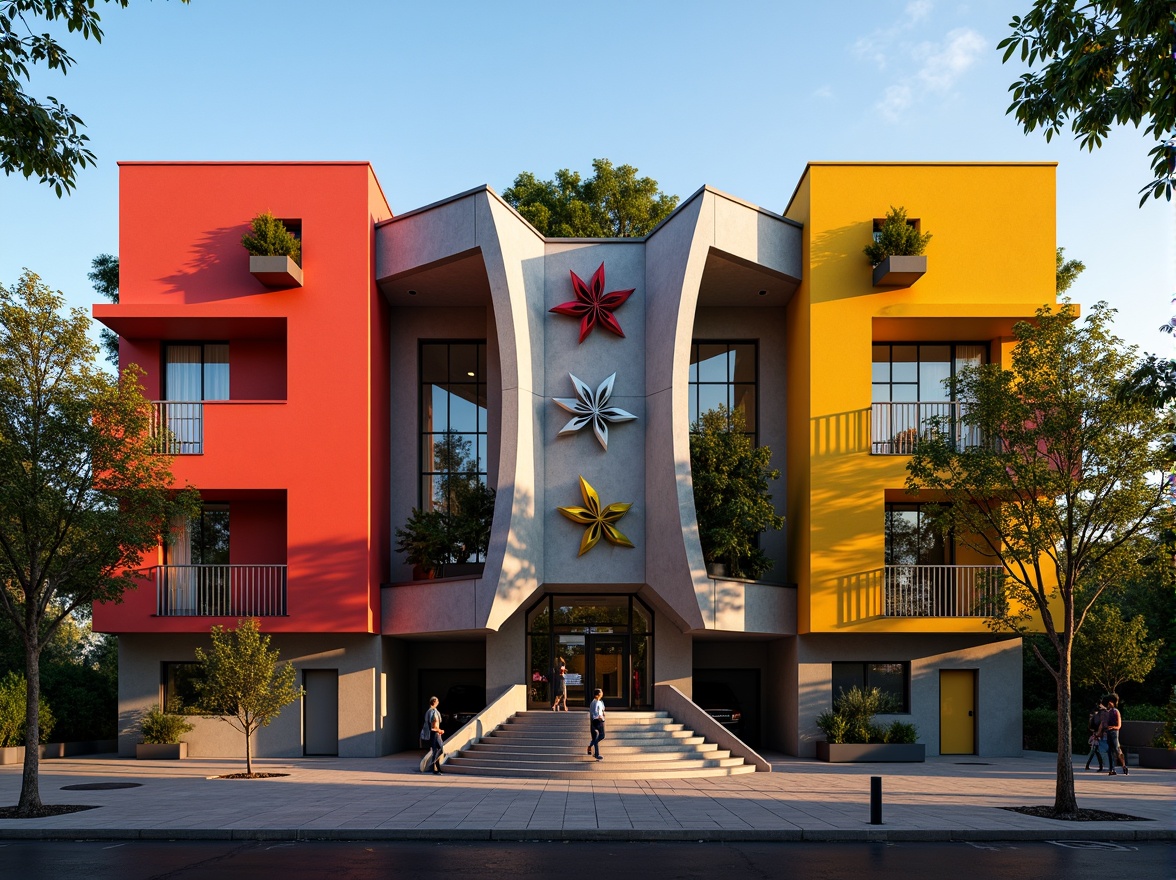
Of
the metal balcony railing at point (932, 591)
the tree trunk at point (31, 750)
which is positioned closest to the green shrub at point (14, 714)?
the tree trunk at point (31, 750)

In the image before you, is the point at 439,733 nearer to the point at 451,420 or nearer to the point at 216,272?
the point at 451,420

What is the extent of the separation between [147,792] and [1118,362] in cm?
1905

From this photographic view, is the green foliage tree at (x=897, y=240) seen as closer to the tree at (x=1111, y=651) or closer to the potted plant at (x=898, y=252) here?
the potted plant at (x=898, y=252)

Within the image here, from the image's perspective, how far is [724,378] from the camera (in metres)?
29.0

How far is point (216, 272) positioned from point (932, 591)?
65.7 feet

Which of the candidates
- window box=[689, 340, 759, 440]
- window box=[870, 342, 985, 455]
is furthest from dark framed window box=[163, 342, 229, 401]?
window box=[870, 342, 985, 455]

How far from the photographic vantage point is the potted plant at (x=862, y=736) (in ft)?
79.9

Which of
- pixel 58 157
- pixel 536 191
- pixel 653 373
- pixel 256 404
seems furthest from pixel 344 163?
pixel 58 157

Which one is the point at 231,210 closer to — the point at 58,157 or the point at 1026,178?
the point at 58,157

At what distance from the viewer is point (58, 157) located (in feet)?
32.0

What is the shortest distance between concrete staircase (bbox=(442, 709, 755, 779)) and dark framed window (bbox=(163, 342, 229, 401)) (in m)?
11.9

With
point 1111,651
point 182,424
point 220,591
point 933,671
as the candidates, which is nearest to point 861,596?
point 933,671
